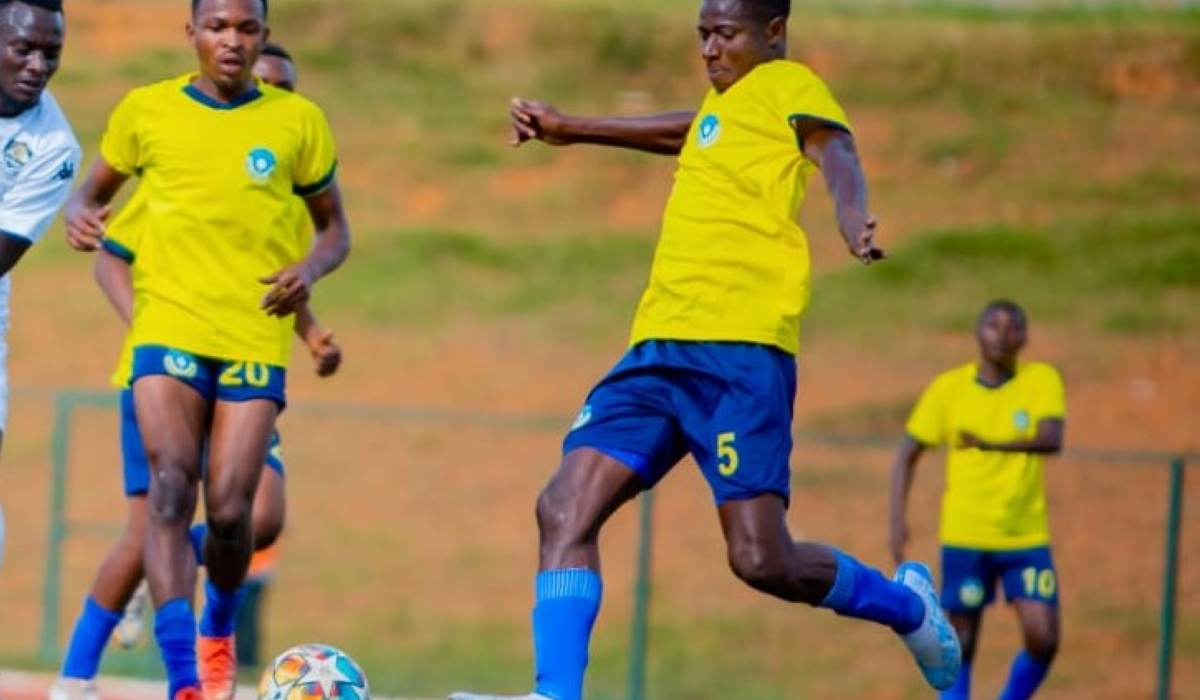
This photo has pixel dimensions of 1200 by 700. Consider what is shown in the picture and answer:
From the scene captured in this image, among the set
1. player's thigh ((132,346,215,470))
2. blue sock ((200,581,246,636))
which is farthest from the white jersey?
blue sock ((200,581,246,636))

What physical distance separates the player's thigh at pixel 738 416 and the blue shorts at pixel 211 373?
1750mm

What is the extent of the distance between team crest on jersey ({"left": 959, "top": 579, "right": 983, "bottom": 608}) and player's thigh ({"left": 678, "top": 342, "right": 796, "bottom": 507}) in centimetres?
496

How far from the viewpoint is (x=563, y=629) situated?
8336 mm

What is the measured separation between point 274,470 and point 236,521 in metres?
1.23

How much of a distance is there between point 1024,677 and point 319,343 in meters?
4.64

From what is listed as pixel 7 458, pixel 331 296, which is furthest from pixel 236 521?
pixel 331 296

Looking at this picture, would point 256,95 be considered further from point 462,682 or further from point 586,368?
point 586,368

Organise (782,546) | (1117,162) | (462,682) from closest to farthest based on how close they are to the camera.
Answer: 1. (782,546)
2. (462,682)
3. (1117,162)

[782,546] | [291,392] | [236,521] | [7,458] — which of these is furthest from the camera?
[291,392]

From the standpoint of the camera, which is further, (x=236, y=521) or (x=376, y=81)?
(x=376, y=81)

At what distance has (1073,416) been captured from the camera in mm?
28938

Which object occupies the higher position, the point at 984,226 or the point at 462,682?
the point at 984,226

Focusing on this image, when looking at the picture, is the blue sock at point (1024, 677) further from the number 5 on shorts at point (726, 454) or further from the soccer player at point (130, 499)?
the number 5 on shorts at point (726, 454)

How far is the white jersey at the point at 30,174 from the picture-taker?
9.05m
